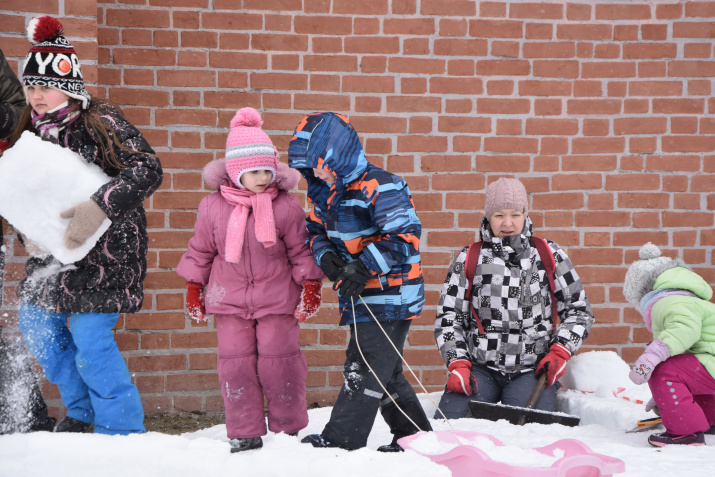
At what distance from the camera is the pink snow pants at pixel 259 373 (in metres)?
2.99

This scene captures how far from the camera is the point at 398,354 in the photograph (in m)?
2.93

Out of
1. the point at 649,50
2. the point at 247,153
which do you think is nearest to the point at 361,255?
the point at 247,153

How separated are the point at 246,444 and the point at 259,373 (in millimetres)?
305

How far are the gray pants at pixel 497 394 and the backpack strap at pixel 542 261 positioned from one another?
10.1 inches

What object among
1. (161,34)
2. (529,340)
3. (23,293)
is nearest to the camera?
(23,293)

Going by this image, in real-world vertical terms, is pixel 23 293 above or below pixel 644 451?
above

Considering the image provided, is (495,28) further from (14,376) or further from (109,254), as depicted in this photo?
(14,376)

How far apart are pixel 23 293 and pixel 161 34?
71.3 inches

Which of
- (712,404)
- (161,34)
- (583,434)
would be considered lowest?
(583,434)

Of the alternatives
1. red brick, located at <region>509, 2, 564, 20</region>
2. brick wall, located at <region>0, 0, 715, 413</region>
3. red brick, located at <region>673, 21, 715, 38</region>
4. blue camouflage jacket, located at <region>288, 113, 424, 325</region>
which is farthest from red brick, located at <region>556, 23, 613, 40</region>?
blue camouflage jacket, located at <region>288, 113, 424, 325</region>

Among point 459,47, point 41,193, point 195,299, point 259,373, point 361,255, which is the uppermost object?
point 459,47

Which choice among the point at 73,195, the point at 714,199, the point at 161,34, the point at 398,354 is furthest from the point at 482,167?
the point at 73,195

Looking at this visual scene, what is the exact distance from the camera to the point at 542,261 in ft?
12.4

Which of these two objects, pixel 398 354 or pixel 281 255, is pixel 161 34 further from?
pixel 398 354
